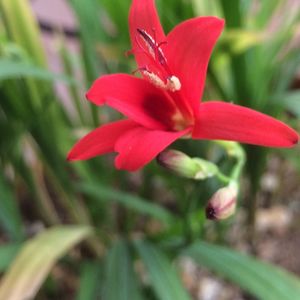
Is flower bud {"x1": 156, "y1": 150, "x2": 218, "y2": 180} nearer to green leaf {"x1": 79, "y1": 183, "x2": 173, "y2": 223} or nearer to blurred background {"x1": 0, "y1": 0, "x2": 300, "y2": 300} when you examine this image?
blurred background {"x1": 0, "y1": 0, "x2": 300, "y2": 300}

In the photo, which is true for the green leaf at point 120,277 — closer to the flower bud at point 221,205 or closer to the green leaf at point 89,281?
the green leaf at point 89,281

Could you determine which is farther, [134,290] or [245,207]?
[245,207]

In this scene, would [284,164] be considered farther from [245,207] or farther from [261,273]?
[261,273]

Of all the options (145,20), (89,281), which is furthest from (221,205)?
(89,281)

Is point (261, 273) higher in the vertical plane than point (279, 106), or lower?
lower

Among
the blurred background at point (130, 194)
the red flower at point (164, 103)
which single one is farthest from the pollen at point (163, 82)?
the blurred background at point (130, 194)

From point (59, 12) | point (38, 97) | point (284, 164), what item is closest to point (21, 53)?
point (38, 97)

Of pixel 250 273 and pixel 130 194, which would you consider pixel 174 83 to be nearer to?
pixel 250 273
